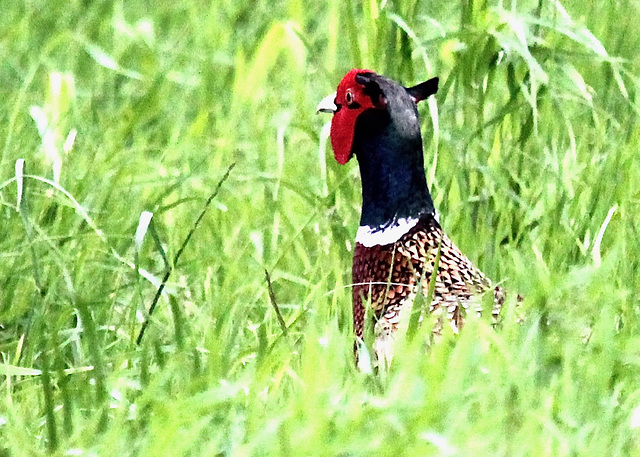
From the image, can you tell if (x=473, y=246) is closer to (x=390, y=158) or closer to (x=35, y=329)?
(x=390, y=158)

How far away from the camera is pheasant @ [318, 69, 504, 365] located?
10.2ft

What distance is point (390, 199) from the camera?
3266 millimetres

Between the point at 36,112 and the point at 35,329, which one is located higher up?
the point at 36,112

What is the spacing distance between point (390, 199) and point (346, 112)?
25 centimetres

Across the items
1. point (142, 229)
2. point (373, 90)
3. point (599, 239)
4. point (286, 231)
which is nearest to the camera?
point (142, 229)

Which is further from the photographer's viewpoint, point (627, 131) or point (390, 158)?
point (627, 131)

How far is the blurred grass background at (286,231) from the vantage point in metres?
2.37

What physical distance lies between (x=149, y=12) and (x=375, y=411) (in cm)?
340

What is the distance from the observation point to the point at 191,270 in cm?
366

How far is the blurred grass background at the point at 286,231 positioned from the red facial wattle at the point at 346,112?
16 centimetres

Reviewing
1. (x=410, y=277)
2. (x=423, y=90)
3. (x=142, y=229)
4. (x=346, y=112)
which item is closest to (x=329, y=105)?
(x=346, y=112)

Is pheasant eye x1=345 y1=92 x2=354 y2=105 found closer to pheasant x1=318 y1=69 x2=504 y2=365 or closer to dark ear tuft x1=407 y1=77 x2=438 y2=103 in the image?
pheasant x1=318 y1=69 x2=504 y2=365

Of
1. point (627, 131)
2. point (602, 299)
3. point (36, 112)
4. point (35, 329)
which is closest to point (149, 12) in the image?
point (36, 112)

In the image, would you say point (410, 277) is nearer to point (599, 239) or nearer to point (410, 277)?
point (410, 277)
